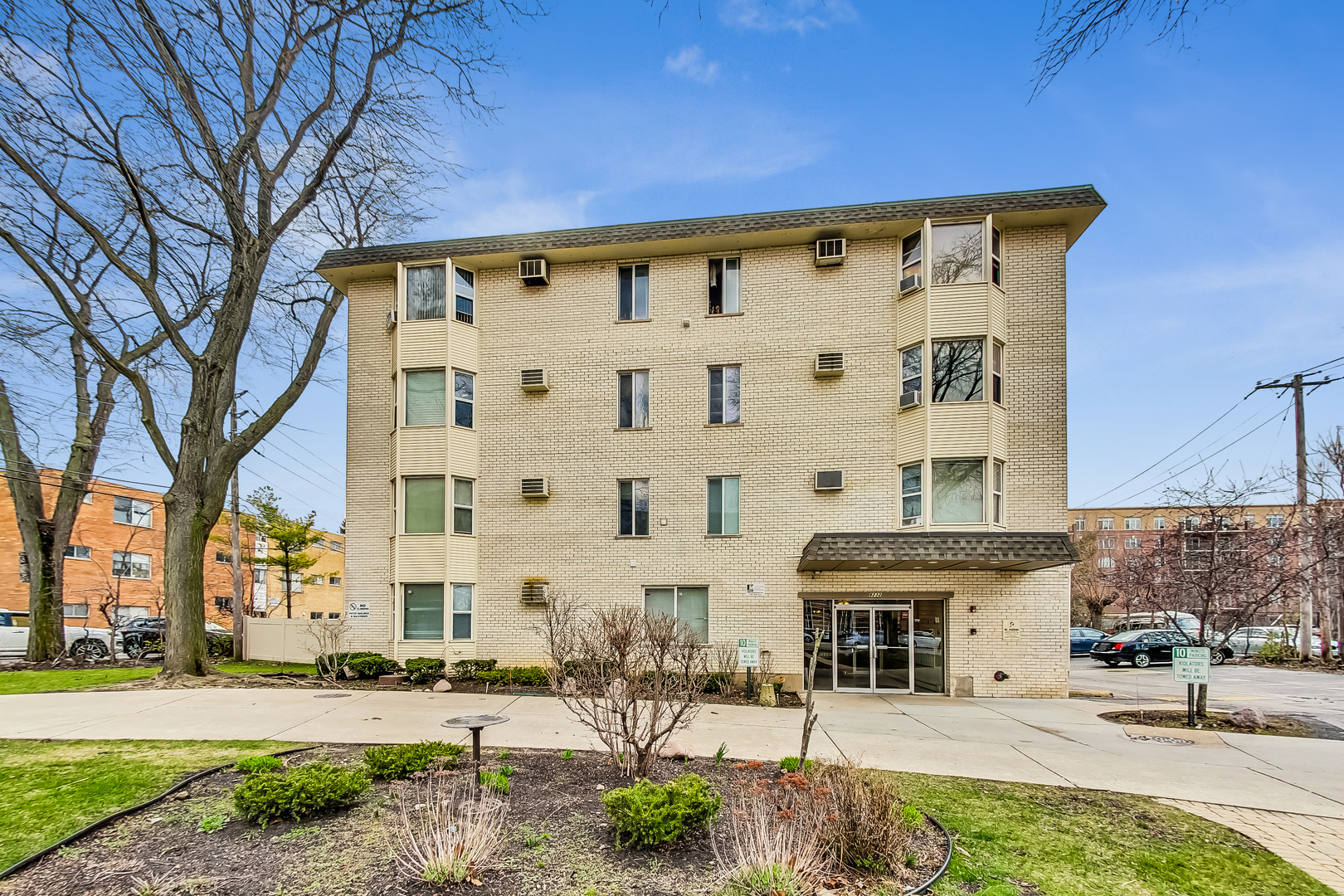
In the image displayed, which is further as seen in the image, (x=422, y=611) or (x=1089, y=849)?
(x=422, y=611)

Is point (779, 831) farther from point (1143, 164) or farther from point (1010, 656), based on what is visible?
point (1010, 656)

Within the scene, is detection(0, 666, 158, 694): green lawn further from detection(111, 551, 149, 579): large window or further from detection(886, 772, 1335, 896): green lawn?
detection(111, 551, 149, 579): large window

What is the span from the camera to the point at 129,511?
34.9m

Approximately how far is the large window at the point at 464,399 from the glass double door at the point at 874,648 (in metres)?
10.5

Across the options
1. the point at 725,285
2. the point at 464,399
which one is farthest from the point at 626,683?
the point at 725,285

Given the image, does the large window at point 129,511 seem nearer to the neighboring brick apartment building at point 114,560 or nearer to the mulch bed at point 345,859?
the neighboring brick apartment building at point 114,560

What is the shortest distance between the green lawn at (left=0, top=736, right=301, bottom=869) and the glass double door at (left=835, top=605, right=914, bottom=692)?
11.7 m

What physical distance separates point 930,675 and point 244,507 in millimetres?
28355

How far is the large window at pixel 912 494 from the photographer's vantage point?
15.1 meters

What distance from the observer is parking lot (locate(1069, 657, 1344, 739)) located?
14.2 metres

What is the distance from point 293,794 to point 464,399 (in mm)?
12647

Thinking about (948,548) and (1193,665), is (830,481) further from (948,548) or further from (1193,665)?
(1193,665)

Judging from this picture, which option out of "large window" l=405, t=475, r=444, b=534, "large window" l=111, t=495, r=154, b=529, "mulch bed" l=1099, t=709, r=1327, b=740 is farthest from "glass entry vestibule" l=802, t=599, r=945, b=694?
"large window" l=111, t=495, r=154, b=529

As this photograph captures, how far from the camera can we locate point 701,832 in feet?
18.2
